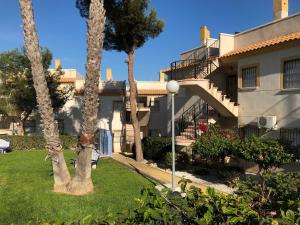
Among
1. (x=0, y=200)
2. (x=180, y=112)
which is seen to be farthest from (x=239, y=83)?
(x=0, y=200)

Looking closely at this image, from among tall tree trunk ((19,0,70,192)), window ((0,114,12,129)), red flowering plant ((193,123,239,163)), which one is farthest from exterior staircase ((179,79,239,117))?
window ((0,114,12,129))

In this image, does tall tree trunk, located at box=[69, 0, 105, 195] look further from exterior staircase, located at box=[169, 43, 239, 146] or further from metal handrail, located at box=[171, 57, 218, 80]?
metal handrail, located at box=[171, 57, 218, 80]

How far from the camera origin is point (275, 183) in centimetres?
615

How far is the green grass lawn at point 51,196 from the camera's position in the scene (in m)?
10.9

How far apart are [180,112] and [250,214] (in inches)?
925

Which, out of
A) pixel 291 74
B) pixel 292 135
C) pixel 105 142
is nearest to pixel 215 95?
pixel 291 74

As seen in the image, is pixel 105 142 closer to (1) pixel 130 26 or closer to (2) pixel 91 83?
(1) pixel 130 26

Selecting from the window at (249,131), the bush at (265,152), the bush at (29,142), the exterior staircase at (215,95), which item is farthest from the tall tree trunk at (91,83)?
the bush at (29,142)

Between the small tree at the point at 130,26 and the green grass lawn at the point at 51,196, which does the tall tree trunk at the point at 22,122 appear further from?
the green grass lawn at the point at 51,196

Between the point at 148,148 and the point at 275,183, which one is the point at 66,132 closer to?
the point at 148,148

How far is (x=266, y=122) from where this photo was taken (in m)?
17.9

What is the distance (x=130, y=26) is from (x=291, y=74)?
10.3 meters

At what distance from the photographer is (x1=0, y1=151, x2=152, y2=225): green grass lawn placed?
10922 mm

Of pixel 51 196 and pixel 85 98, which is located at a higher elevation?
pixel 85 98
